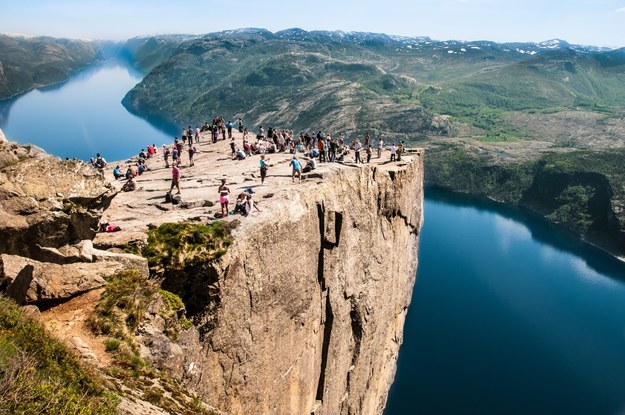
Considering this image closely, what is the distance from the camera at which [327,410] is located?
29.6m

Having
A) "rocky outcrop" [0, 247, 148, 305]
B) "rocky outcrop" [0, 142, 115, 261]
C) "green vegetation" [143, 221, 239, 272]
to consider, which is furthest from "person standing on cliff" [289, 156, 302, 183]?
"rocky outcrop" [0, 247, 148, 305]

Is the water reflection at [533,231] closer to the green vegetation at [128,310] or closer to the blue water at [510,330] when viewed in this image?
the blue water at [510,330]

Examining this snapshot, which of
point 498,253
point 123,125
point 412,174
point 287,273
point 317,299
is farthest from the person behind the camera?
point 123,125

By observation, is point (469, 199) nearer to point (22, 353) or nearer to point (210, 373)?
point (210, 373)

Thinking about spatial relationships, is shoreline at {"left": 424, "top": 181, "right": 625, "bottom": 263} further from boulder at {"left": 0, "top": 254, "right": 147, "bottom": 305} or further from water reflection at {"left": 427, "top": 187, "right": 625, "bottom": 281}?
boulder at {"left": 0, "top": 254, "right": 147, "bottom": 305}

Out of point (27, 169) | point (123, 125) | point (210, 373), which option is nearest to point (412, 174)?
point (210, 373)

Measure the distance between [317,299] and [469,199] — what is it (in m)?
134

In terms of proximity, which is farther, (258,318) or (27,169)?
(258,318)

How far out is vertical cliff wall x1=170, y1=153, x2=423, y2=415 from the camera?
19.6 metres

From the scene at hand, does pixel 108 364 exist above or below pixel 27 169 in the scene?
below

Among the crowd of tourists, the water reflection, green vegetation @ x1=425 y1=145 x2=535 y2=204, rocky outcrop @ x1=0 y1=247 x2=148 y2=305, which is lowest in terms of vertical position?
the water reflection

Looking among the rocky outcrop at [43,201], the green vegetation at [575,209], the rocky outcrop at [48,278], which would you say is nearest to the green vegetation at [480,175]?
the green vegetation at [575,209]

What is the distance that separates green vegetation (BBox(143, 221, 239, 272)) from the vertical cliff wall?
61 centimetres

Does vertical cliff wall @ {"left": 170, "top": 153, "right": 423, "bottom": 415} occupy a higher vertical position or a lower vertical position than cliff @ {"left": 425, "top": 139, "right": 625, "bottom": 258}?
higher
